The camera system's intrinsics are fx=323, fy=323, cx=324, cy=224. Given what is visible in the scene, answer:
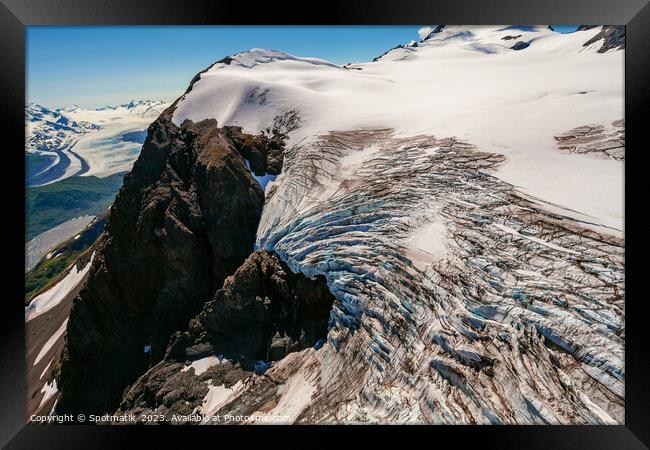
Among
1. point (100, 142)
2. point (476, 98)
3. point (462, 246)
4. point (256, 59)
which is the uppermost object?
point (256, 59)

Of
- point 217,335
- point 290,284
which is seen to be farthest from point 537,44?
point 217,335

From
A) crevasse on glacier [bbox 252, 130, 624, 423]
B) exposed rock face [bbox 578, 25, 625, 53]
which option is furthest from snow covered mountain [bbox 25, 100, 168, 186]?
exposed rock face [bbox 578, 25, 625, 53]

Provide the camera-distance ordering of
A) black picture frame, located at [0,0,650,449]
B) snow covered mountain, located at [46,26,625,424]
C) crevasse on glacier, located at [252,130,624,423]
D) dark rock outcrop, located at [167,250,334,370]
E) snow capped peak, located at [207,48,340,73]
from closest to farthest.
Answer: crevasse on glacier, located at [252,130,624,423], black picture frame, located at [0,0,650,449], snow covered mountain, located at [46,26,625,424], dark rock outcrop, located at [167,250,334,370], snow capped peak, located at [207,48,340,73]

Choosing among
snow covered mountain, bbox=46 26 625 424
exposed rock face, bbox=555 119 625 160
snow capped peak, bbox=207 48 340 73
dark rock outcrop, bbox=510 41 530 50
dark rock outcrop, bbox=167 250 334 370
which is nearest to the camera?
snow covered mountain, bbox=46 26 625 424

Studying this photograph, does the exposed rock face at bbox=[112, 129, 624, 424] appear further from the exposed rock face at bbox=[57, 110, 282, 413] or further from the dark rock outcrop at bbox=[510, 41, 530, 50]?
the dark rock outcrop at bbox=[510, 41, 530, 50]

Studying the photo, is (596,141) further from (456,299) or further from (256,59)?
(256,59)
